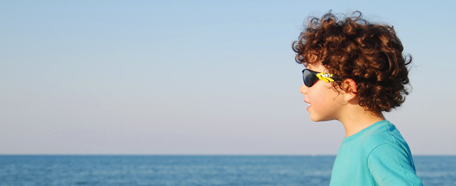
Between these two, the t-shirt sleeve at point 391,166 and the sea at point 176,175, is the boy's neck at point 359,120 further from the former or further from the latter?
the sea at point 176,175

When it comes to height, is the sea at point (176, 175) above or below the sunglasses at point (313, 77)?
below

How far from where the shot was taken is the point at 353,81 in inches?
75.6

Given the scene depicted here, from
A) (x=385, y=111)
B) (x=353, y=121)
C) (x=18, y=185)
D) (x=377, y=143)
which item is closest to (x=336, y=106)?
(x=353, y=121)

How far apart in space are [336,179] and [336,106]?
0.33 m

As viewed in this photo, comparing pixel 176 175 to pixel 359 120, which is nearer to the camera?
pixel 359 120

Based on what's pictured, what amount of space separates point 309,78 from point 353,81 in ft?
0.65

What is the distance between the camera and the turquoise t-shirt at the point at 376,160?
1466 millimetres

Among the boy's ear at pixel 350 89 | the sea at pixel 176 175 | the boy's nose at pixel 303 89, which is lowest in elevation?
the sea at pixel 176 175

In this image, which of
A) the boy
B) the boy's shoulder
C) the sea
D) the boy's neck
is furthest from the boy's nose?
Answer: the sea

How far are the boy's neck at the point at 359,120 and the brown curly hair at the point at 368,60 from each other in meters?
0.03

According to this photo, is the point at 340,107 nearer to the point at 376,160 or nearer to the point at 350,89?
the point at 350,89

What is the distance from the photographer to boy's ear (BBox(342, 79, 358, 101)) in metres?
1.92

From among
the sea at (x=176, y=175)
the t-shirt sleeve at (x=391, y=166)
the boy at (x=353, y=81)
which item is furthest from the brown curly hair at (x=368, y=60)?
the sea at (x=176, y=175)

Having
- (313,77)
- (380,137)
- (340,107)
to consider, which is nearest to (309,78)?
(313,77)
